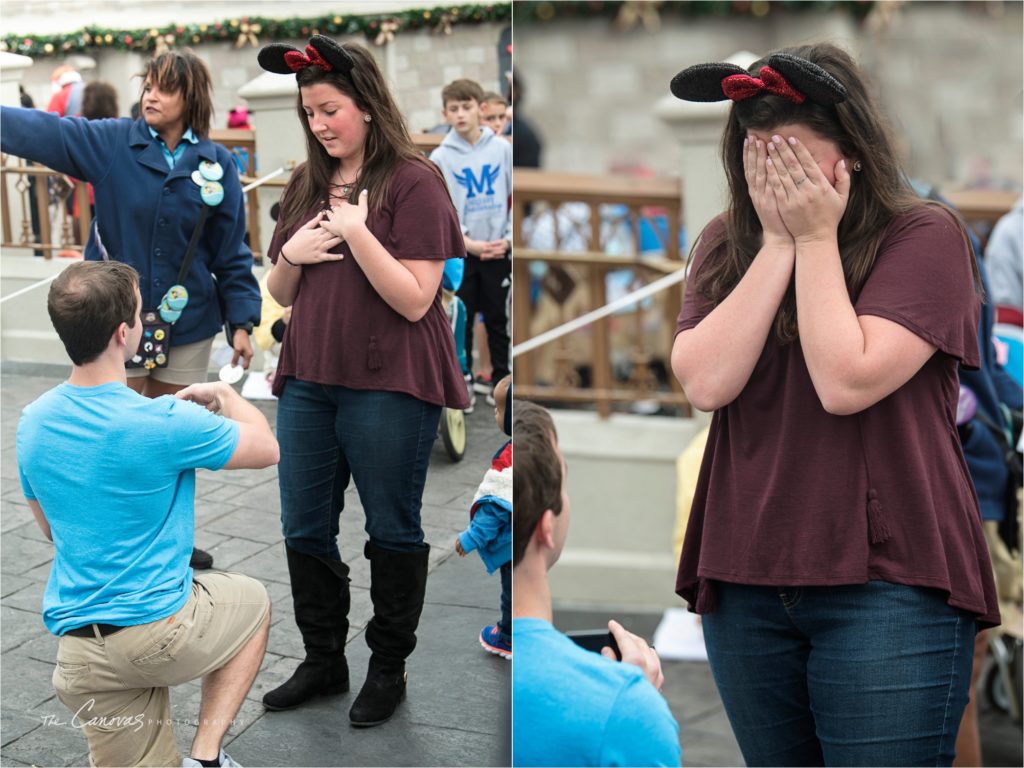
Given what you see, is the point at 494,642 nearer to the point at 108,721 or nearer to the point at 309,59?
the point at 108,721

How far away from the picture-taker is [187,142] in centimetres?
193

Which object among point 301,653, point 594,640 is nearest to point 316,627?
point 301,653

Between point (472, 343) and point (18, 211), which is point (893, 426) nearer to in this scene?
point (472, 343)

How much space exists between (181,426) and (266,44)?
0.60 m

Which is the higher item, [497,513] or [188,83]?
[188,83]

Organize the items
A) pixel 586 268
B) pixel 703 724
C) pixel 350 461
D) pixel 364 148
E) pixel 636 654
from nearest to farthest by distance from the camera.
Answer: pixel 636 654 → pixel 364 148 → pixel 350 461 → pixel 703 724 → pixel 586 268

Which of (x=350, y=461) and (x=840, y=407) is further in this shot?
(x=350, y=461)

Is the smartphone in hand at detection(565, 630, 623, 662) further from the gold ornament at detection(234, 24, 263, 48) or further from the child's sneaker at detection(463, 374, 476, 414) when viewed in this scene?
the gold ornament at detection(234, 24, 263, 48)

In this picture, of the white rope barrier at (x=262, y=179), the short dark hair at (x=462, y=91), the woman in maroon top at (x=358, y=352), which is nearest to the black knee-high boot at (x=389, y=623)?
the woman in maroon top at (x=358, y=352)

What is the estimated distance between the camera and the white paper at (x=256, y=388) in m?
1.93

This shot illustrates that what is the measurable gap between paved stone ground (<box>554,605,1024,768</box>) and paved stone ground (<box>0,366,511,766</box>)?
250 millimetres

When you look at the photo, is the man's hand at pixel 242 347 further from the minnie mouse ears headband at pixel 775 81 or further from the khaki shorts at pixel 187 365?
the minnie mouse ears headband at pixel 775 81

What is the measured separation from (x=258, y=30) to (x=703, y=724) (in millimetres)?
1681

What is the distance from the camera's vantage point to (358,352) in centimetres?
195
